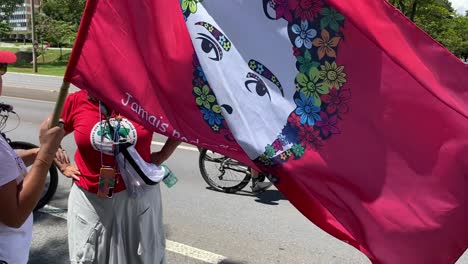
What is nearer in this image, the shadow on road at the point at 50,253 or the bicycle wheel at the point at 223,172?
the shadow on road at the point at 50,253

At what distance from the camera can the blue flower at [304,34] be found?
1.98 m

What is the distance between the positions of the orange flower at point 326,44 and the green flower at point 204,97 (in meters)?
0.48

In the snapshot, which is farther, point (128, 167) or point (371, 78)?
point (128, 167)

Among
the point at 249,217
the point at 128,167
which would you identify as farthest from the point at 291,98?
the point at 249,217

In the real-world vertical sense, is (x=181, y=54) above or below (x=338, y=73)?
below

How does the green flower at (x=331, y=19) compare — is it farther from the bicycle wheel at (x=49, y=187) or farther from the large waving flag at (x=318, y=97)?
the bicycle wheel at (x=49, y=187)

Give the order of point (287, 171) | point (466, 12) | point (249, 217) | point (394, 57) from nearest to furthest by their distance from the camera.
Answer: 1. point (394, 57)
2. point (287, 171)
3. point (249, 217)
4. point (466, 12)

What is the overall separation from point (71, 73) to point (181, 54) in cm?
46

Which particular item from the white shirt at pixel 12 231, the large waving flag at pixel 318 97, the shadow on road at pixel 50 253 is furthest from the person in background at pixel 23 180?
the shadow on road at pixel 50 253

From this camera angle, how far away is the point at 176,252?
171 inches

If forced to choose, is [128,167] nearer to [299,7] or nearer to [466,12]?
[299,7]

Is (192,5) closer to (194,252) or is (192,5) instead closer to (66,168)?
(66,168)

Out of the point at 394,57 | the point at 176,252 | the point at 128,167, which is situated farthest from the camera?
the point at 176,252

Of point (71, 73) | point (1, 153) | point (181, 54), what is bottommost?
point (1, 153)
